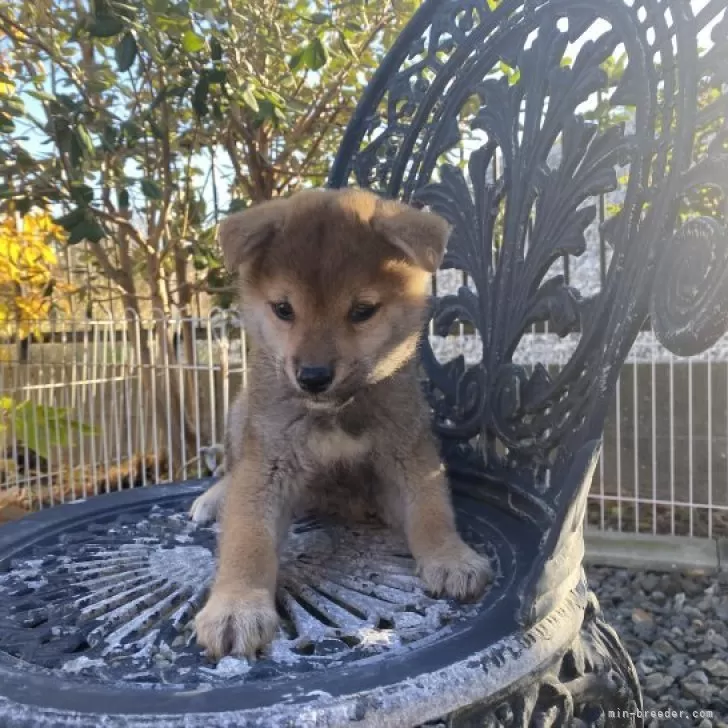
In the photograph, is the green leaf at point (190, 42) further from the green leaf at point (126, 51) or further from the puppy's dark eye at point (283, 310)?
the puppy's dark eye at point (283, 310)

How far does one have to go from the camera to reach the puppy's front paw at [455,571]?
1532 millimetres

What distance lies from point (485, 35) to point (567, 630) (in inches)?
75.3

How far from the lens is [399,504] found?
6.64 ft

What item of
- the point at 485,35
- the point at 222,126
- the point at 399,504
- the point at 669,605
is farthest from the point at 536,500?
the point at 222,126

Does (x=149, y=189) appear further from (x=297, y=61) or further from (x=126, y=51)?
(x=297, y=61)

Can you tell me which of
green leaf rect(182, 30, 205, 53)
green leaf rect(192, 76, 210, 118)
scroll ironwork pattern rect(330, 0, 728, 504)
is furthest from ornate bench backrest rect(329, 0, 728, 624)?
green leaf rect(192, 76, 210, 118)

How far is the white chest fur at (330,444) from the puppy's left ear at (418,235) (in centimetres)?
53

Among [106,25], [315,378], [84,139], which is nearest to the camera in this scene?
[315,378]

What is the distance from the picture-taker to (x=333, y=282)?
188 centimetres

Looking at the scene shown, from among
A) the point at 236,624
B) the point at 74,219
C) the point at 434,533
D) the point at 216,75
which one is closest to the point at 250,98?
the point at 216,75

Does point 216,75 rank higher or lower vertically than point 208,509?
higher

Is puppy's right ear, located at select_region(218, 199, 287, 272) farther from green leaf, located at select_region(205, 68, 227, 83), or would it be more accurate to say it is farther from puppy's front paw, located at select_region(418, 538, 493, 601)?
green leaf, located at select_region(205, 68, 227, 83)

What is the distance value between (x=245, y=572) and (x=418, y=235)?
0.97 meters

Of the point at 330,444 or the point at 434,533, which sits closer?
the point at 434,533
